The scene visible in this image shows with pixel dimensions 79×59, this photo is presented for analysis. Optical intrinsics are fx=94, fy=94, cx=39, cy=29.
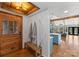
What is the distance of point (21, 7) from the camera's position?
5.32ft

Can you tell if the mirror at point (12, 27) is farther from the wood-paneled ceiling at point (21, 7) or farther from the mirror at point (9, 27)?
the wood-paneled ceiling at point (21, 7)

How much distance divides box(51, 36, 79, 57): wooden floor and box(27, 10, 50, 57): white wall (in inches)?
6.4

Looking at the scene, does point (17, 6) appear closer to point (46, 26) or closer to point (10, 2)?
point (10, 2)

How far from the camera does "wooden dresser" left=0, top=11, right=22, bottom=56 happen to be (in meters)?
1.58

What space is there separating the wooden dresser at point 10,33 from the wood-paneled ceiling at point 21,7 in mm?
108

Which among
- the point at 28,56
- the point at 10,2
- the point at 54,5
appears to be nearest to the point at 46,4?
the point at 54,5

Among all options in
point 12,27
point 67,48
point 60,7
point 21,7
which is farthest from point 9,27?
point 67,48

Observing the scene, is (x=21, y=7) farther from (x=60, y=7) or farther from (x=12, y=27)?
(x=60, y=7)

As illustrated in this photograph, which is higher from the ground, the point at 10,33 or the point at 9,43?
the point at 10,33

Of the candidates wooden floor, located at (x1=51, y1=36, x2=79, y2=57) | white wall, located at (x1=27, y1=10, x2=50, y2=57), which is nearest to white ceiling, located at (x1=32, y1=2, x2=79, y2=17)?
white wall, located at (x1=27, y1=10, x2=50, y2=57)

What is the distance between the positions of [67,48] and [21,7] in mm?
1067

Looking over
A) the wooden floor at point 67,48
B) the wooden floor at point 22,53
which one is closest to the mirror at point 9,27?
the wooden floor at point 22,53

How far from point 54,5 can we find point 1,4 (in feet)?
Result: 2.84

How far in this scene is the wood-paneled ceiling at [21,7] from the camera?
5.10ft
